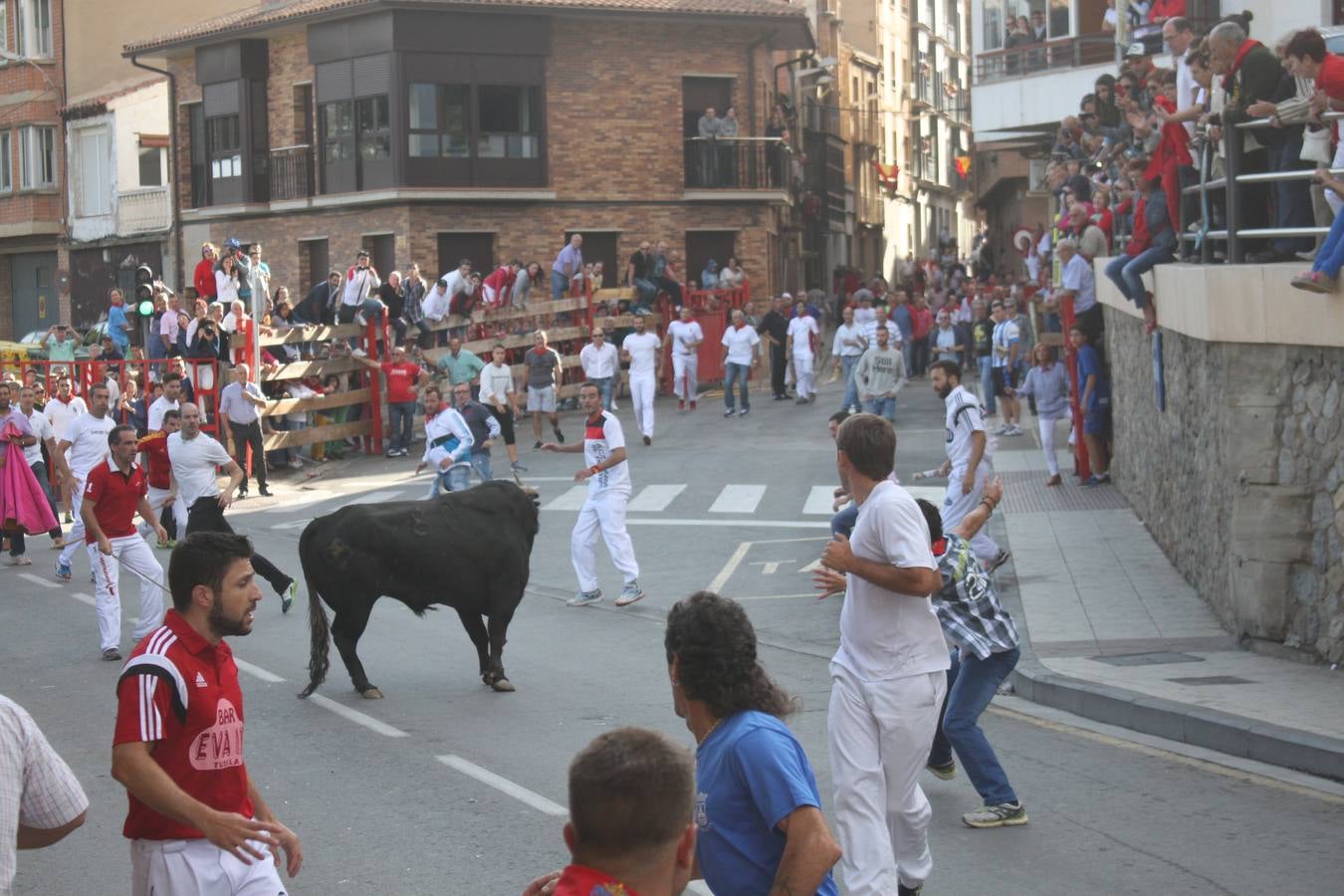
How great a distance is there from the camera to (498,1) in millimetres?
38750

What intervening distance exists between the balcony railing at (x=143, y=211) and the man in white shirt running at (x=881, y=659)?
41851 millimetres

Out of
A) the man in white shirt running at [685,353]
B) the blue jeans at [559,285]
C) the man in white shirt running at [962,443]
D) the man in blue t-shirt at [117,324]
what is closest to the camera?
the man in white shirt running at [962,443]

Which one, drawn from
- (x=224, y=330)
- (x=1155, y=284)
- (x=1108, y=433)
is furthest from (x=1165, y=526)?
(x=224, y=330)

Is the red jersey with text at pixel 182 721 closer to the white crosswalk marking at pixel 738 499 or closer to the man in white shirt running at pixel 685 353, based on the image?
the white crosswalk marking at pixel 738 499

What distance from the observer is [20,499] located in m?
18.7

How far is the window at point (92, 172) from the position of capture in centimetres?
4734

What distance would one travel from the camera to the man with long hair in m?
4.20

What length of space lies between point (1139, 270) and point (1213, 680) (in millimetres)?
5541

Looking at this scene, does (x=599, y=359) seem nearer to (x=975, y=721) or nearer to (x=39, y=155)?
(x=975, y=721)

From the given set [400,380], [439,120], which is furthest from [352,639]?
[439,120]

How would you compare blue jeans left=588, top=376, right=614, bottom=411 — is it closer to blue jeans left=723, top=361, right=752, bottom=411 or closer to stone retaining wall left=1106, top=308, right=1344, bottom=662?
blue jeans left=723, top=361, right=752, bottom=411

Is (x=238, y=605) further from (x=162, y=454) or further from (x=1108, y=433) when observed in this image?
(x=1108, y=433)

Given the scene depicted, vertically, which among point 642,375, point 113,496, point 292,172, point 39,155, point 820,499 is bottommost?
point 820,499

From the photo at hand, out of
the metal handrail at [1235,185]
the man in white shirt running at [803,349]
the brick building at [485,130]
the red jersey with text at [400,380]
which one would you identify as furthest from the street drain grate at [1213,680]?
the brick building at [485,130]
